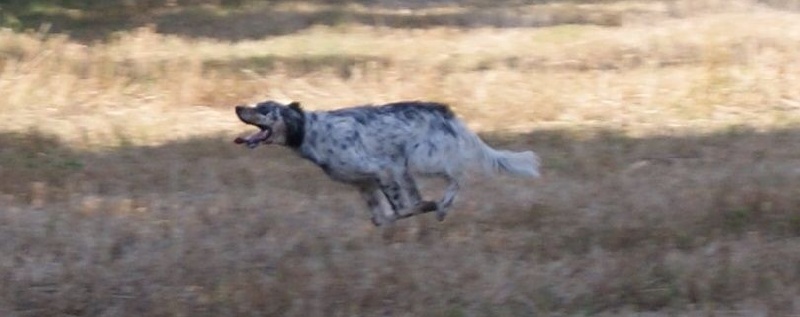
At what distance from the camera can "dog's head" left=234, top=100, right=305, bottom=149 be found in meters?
9.09

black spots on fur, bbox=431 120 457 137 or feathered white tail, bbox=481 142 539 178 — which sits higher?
black spots on fur, bbox=431 120 457 137

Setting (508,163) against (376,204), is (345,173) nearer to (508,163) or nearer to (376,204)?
(376,204)

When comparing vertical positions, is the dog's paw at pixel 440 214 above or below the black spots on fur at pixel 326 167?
below

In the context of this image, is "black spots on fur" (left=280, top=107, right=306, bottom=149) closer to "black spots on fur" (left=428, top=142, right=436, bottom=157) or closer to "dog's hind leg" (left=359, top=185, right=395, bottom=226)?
"dog's hind leg" (left=359, top=185, right=395, bottom=226)


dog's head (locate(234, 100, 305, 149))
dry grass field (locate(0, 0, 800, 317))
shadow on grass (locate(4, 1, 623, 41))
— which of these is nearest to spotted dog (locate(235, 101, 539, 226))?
dog's head (locate(234, 100, 305, 149))

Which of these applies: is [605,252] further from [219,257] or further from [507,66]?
[507,66]

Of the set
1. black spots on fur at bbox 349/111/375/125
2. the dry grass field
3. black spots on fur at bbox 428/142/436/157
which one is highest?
black spots on fur at bbox 349/111/375/125

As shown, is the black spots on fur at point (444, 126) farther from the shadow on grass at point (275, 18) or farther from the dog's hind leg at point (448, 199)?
the shadow on grass at point (275, 18)

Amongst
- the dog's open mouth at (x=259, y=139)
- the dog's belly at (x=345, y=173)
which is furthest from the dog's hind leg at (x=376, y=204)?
the dog's open mouth at (x=259, y=139)

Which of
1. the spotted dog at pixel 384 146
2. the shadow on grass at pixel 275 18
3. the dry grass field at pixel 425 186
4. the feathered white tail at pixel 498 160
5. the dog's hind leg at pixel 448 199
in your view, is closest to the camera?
the dry grass field at pixel 425 186

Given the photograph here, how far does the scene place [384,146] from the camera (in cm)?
949

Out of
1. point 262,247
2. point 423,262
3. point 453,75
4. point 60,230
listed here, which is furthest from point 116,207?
point 453,75

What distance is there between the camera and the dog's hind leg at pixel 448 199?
31.9 ft

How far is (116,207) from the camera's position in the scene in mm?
10250
